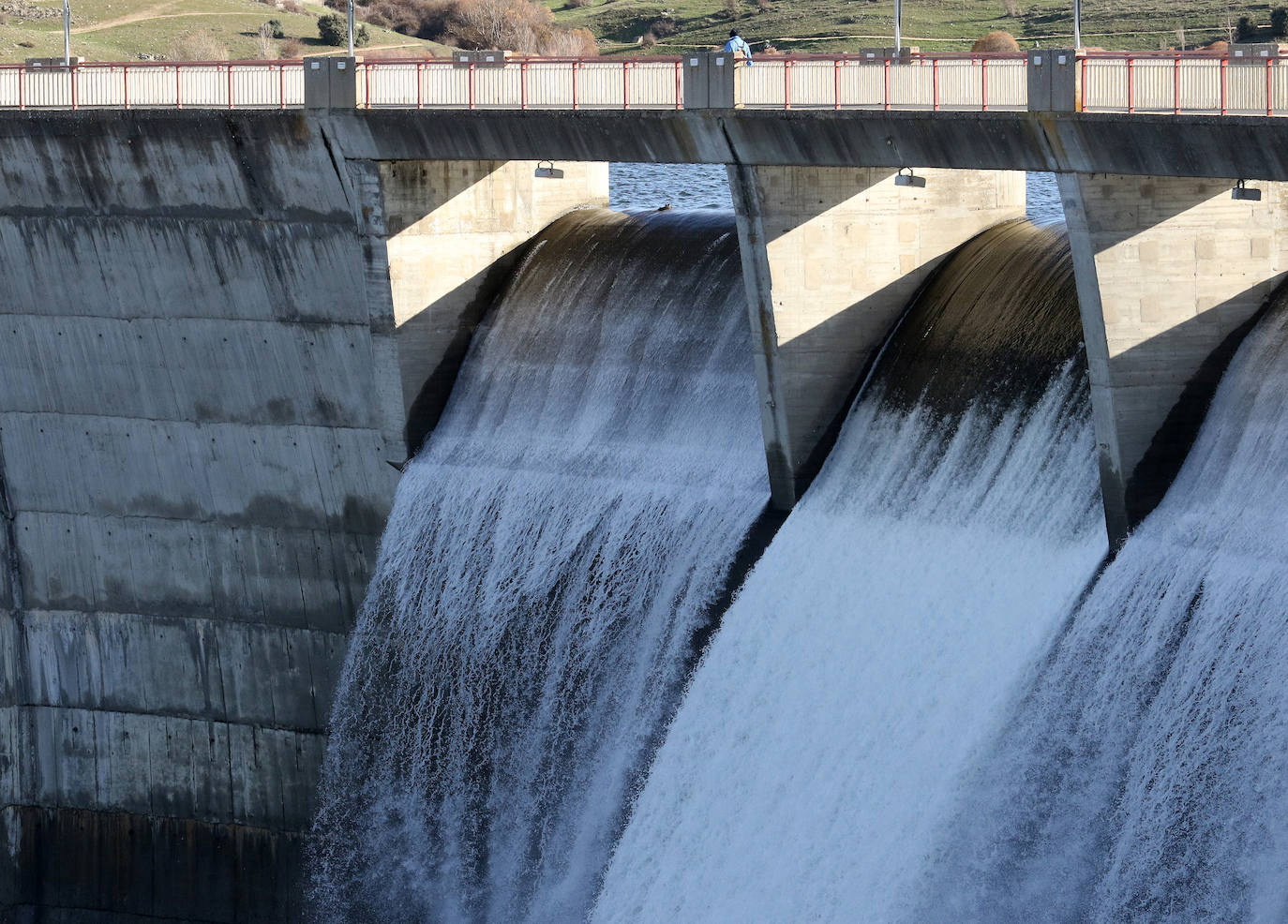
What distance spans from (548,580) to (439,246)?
6607mm

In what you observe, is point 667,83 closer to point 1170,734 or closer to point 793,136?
point 793,136

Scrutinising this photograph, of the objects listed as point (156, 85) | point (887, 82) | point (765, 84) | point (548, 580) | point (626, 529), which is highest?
point (887, 82)

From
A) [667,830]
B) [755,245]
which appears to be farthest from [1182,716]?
[755,245]

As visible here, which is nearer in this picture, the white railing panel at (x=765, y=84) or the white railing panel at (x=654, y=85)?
the white railing panel at (x=765, y=84)

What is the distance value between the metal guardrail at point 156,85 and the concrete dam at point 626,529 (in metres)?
0.47

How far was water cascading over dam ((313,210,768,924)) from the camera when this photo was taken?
30.0 meters

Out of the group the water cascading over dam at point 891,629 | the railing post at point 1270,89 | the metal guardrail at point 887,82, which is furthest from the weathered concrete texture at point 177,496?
the railing post at point 1270,89

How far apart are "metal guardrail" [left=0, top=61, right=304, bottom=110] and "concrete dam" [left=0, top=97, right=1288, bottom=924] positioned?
0.47 meters

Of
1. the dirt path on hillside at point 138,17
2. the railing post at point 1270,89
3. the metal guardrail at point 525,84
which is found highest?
the railing post at point 1270,89

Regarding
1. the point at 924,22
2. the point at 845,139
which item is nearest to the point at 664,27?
the point at 924,22

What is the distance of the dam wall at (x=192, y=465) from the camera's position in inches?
1391

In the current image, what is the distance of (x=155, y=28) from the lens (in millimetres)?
75812

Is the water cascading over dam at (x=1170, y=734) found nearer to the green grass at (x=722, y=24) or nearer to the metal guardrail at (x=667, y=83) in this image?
the metal guardrail at (x=667, y=83)

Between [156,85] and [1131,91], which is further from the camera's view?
[156,85]
